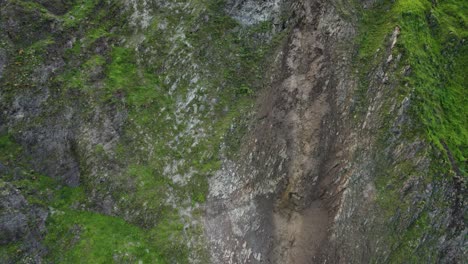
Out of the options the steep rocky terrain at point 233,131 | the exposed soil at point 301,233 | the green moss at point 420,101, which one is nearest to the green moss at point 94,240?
the steep rocky terrain at point 233,131

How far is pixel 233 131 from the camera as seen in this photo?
788 inches

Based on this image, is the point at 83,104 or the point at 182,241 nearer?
the point at 182,241

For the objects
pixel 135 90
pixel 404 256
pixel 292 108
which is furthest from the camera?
pixel 135 90

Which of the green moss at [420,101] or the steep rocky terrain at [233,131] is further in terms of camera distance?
the steep rocky terrain at [233,131]

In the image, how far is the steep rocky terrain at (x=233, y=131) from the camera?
1659cm

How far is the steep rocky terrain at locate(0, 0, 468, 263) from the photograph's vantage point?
1659 centimetres

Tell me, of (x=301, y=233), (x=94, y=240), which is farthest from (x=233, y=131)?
(x=94, y=240)

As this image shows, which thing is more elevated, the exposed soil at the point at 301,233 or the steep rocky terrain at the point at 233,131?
the steep rocky terrain at the point at 233,131

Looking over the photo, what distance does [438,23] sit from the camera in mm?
20406

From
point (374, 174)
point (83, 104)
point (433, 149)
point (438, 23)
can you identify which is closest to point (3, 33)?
point (83, 104)

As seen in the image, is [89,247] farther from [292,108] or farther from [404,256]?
[404,256]

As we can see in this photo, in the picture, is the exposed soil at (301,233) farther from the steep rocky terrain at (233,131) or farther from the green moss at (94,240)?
the green moss at (94,240)

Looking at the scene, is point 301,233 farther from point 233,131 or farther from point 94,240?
point 94,240

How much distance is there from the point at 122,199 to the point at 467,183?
1664 cm
